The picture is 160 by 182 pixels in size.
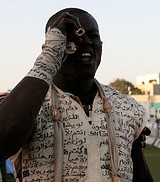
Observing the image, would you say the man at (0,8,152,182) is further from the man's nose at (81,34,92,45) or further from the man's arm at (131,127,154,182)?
the man's arm at (131,127,154,182)

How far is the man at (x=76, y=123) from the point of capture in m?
2.26

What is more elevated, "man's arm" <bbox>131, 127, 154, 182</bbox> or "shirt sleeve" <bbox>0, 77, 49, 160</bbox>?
"shirt sleeve" <bbox>0, 77, 49, 160</bbox>

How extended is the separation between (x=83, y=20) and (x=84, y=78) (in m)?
0.25

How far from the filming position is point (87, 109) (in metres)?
2.55

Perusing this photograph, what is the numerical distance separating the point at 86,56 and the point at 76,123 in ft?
0.95

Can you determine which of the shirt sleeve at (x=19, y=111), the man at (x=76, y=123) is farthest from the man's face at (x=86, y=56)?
the shirt sleeve at (x=19, y=111)

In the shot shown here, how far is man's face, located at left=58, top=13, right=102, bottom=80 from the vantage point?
239cm

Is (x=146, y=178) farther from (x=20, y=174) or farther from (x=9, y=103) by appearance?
(x=9, y=103)

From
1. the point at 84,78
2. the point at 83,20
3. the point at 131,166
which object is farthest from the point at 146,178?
the point at 83,20

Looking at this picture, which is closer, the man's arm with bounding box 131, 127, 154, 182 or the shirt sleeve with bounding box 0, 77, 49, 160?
the shirt sleeve with bounding box 0, 77, 49, 160

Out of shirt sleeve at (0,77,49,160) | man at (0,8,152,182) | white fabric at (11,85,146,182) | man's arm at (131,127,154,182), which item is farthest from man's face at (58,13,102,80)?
man's arm at (131,127,154,182)

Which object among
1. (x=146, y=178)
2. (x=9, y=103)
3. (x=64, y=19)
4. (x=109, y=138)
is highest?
(x=64, y=19)

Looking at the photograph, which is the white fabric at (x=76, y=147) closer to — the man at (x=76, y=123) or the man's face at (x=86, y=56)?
the man at (x=76, y=123)

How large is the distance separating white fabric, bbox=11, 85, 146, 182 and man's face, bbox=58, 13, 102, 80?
0.12m
